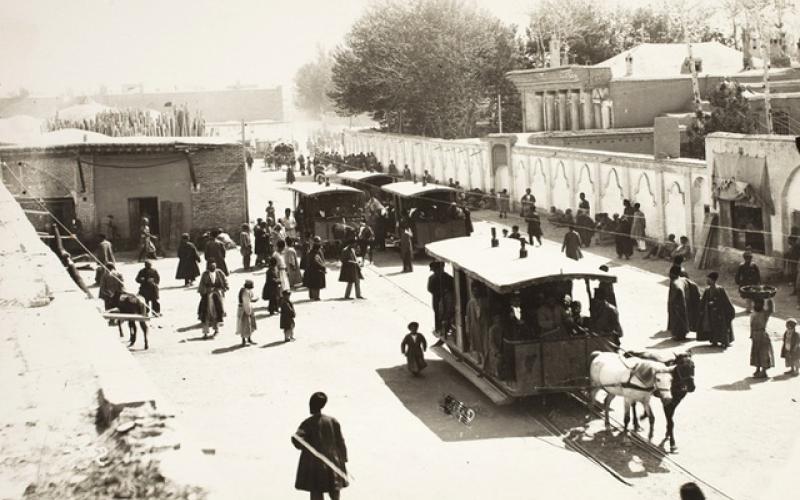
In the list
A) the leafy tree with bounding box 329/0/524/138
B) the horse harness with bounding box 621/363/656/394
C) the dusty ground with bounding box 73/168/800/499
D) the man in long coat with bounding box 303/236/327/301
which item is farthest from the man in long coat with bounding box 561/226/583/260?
the leafy tree with bounding box 329/0/524/138

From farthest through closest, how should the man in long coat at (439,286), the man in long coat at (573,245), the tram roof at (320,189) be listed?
the tram roof at (320,189) < the man in long coat at (573,245) < the man in long coat at (439,286)

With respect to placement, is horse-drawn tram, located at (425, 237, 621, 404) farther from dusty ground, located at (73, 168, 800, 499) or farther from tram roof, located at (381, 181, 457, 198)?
tram roof, located at (381, 181, 457, 198)

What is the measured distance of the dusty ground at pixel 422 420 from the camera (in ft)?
32.3

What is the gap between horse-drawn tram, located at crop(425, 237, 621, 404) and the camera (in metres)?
11.7

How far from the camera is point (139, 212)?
97.1ft

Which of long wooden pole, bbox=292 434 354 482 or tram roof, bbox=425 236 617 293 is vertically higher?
tram roof, bbox=425 236 617 293

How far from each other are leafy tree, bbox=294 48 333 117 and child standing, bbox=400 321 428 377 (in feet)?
355

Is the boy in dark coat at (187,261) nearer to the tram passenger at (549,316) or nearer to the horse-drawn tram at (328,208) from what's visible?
the horse-drawn tram at (328,208)

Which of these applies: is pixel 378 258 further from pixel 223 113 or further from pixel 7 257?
pixel 223 113

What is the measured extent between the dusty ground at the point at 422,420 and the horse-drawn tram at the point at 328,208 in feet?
24.8

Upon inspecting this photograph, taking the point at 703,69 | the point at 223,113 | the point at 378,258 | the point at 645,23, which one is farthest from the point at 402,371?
the point at 223,113

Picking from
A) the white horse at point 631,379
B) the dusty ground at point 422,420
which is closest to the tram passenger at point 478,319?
the dusty ground at point 422,420

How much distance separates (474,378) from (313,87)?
115m

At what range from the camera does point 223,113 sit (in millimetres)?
109062
